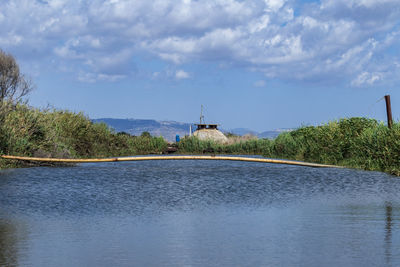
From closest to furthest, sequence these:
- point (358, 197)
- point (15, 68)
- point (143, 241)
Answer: point (143, 241) < point (358, 197) < point (15, 68)

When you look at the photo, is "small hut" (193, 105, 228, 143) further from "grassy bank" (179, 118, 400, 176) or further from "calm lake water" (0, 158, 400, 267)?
"calm lake water" (0, 158, 400, 267)

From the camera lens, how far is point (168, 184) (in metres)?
16.9

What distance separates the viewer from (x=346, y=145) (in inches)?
1096

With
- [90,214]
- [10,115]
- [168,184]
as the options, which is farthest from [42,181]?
[10,115]

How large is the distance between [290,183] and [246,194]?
3.42m

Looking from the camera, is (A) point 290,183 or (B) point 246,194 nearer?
(B) point 246,194

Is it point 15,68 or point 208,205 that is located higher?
point 15,68

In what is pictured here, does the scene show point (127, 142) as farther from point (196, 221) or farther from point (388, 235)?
point (388, 235)

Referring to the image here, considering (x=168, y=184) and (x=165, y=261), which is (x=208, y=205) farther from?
(x=165, y=261)

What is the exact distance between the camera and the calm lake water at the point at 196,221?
6816mm

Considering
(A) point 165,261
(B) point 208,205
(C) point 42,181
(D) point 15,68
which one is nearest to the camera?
(A) point 165,261

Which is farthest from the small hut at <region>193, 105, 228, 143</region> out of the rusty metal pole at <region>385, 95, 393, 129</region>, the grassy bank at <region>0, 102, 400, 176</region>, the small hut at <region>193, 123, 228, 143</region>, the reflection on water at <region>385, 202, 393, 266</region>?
the reflection on water at <region>385, 202, 393, 266</region>

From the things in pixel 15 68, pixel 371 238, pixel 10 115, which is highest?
pixel 15 68

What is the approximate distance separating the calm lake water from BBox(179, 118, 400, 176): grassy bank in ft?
16.1
